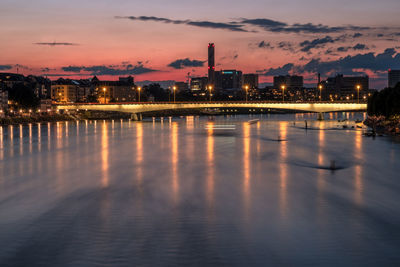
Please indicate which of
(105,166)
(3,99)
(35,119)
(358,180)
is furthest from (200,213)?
(3,99)

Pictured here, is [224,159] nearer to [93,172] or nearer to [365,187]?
[93,172]

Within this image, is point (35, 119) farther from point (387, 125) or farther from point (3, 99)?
point (387, 125)

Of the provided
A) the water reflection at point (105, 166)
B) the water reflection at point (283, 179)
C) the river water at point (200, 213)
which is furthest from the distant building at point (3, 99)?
the water reflection at point (283, 179)

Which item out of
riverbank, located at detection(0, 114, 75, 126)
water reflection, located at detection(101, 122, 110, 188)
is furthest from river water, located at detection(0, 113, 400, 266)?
riverbank, located at detection(0, 114, 75, 126)

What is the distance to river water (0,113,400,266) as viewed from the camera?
15109 millimetres

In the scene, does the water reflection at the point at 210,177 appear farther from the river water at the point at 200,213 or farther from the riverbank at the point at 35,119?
the riverbank at the point at 35,119

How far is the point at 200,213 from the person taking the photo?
21.2m

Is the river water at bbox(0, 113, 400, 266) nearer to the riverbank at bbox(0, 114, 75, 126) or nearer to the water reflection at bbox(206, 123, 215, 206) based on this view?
the water reflection at bbox(206, 123, 215, 206)

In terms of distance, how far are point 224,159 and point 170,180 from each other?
49.5 ft

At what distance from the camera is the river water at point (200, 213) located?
49.6ft

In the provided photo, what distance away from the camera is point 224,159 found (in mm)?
46812

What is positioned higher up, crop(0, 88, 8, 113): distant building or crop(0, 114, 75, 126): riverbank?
crop(0, 88, 8, 113): distant building

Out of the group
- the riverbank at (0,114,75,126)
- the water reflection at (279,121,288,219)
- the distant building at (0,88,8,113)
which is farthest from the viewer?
the distant building at (0,88,8,113)

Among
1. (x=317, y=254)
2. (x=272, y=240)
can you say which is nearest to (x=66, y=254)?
(x=272, y=240)
